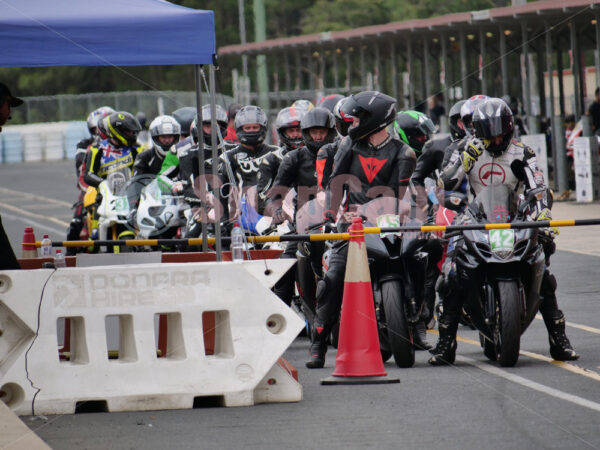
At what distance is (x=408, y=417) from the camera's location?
781 cm

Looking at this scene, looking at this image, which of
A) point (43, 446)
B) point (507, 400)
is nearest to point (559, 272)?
point (507, 400)

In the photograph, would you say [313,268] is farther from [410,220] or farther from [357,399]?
[357,399]

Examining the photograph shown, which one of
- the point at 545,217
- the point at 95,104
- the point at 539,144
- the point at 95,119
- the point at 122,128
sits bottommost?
the point at 545,217

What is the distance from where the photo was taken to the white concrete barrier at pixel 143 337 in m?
8.18

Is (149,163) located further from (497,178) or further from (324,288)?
(497,178)

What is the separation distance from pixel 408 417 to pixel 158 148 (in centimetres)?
919

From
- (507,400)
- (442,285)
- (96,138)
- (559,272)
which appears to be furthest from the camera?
(96,138)

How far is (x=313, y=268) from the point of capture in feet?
37.6

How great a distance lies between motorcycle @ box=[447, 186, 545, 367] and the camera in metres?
9.25

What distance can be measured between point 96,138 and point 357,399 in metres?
11.2

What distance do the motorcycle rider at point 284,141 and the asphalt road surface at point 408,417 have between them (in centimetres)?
275

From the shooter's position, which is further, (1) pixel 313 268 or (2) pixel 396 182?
(1) pixel 313 268

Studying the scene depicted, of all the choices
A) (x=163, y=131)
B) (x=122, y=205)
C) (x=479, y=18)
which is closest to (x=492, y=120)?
(x=163, y=131)

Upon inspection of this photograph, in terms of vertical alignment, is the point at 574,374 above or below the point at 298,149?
Answer: below
